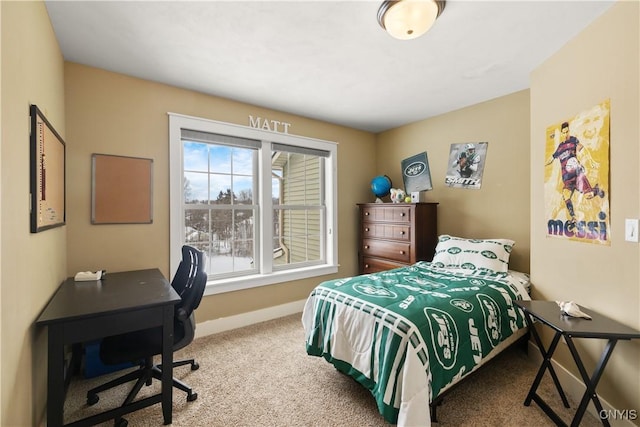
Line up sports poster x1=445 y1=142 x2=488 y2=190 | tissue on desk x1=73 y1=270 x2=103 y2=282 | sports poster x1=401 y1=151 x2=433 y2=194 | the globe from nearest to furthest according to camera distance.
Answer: tissue on desk x1=73 y1=270 x2=103 y2=282, sports poster x1=445 y1=142 x2=488 y2=190, sports poster x1=401 y1=151 x2=433 y2=194, the globe

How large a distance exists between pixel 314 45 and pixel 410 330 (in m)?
2.11

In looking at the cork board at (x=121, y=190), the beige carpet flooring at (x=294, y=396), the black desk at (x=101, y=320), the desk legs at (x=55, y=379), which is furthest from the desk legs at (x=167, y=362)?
the cork board at (x=121, y=190)

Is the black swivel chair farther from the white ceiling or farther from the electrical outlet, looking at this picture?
the electrical outlet

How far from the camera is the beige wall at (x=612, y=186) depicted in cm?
157

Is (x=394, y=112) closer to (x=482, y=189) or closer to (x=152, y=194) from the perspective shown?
(x=482, y=189)

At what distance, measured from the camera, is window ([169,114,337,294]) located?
3003 millimetres

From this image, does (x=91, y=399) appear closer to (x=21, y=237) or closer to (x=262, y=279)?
(x=21, y=237)

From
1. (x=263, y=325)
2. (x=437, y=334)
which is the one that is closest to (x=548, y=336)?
(x=437, y=334)

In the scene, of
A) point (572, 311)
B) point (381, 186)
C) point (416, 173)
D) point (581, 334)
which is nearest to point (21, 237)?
point (581, 334)

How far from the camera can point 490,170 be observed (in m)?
3.23

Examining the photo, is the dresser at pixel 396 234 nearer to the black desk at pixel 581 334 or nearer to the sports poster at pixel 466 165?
the sports poster at pixel 466 165

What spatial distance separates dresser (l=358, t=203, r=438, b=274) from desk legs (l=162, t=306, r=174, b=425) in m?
2.70

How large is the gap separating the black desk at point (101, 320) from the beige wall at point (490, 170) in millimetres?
3252

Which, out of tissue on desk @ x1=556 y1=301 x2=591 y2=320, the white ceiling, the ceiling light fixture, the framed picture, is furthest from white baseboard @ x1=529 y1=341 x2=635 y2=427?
the framed picture
